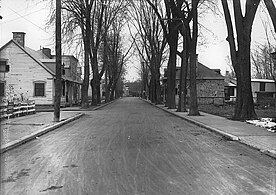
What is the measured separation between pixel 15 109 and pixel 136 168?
46.8 feet

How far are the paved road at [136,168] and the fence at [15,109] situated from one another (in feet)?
24.3

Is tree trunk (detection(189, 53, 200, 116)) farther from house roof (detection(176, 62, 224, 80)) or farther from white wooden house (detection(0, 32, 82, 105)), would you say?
house roof (detection(176, 62, 224, 80))

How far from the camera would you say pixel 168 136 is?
13.0 meters

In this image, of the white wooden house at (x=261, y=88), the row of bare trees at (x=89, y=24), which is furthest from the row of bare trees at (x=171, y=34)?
the white wooden house at (x=261, y=88)

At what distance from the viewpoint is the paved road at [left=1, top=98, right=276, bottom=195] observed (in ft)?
19.7

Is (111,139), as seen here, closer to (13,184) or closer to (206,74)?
(13,184)

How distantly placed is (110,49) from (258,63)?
32.4 meters

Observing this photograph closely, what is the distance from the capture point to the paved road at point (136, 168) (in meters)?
6.01

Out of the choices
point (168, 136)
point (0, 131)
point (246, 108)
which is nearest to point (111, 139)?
point (168, 136)

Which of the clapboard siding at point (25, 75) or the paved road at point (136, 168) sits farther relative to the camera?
the clapboard siding at point (25, 75)

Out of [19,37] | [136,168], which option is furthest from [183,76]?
[19,37]

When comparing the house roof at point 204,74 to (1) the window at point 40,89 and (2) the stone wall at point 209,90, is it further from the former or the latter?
(1) the window at point 40,89

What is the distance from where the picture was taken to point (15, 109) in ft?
65.6

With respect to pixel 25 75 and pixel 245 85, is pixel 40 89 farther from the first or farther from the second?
pixel 245 85
